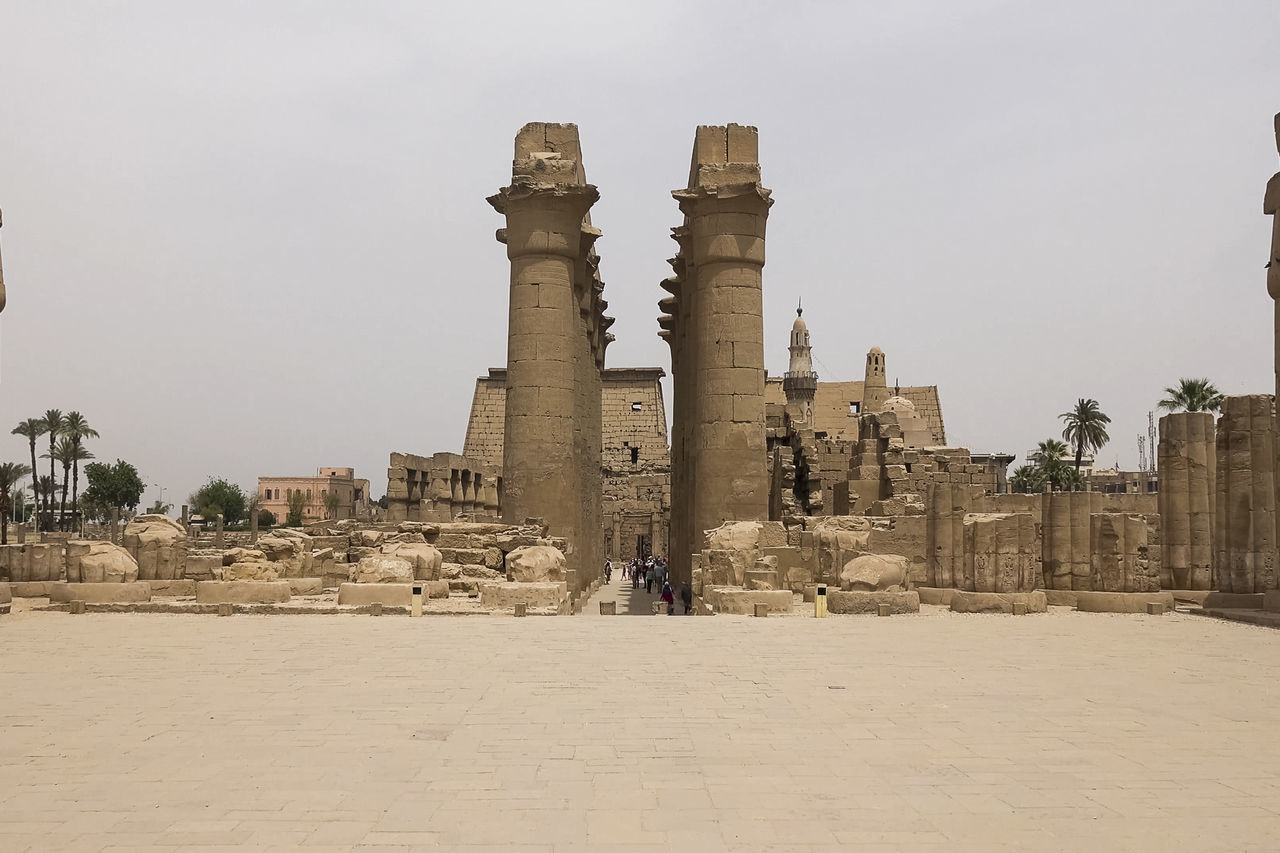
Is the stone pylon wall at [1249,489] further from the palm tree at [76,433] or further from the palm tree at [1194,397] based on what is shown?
the palm tree at [76,433]

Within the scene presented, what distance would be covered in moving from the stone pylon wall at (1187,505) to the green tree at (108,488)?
64.2m

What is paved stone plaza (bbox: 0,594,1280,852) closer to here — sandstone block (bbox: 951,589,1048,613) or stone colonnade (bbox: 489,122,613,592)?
sandstone block (bbox: 951,589,1048,613)

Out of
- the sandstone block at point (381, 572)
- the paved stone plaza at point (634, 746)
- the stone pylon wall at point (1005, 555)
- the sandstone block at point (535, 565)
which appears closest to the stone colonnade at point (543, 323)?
the sandstone block at point (535, 565)

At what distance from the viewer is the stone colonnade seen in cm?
1936

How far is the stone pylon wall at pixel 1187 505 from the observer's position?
696 inches

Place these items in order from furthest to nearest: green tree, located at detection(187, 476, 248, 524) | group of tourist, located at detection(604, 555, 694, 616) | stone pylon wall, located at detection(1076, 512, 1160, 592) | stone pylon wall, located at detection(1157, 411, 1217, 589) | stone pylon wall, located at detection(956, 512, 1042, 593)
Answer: green tree, located at detection(187, 476, 248, 524) → group of tourist, located at detection(604, 555, 694, 616) → stone pylon wall, located at detection(1157, 411, 1217, 589) → stone pylon wall, located at detection(1076, 512, 1160, 592) → stone pylon wall, located at detection(956, 512, 1042, 593)

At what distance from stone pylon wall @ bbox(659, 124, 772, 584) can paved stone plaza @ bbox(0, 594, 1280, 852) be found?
8921 mm

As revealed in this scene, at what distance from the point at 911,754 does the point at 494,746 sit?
246 centimetres

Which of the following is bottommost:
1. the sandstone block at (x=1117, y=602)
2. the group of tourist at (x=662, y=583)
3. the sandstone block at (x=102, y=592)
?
the group of tourist at (x=662, y=583)

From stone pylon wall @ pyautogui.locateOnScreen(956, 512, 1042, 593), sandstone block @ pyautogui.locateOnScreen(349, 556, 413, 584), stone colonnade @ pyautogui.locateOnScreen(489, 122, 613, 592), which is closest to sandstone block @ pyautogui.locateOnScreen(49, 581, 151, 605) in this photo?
sandstone block @ pyautogui.locateOnScreen(349, 556, 413, 584)

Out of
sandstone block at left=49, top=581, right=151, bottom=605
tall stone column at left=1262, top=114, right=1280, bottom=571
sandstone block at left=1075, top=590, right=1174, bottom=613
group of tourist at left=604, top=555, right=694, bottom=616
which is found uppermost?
tall stone column at left=1262, top=114, right=1280, bottom=571

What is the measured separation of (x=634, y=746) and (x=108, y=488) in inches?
2719

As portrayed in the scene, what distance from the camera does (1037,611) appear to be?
14.5m

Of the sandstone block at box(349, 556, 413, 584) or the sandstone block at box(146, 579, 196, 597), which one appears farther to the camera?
the sandstone block at box(146, 579, 196, 597)
